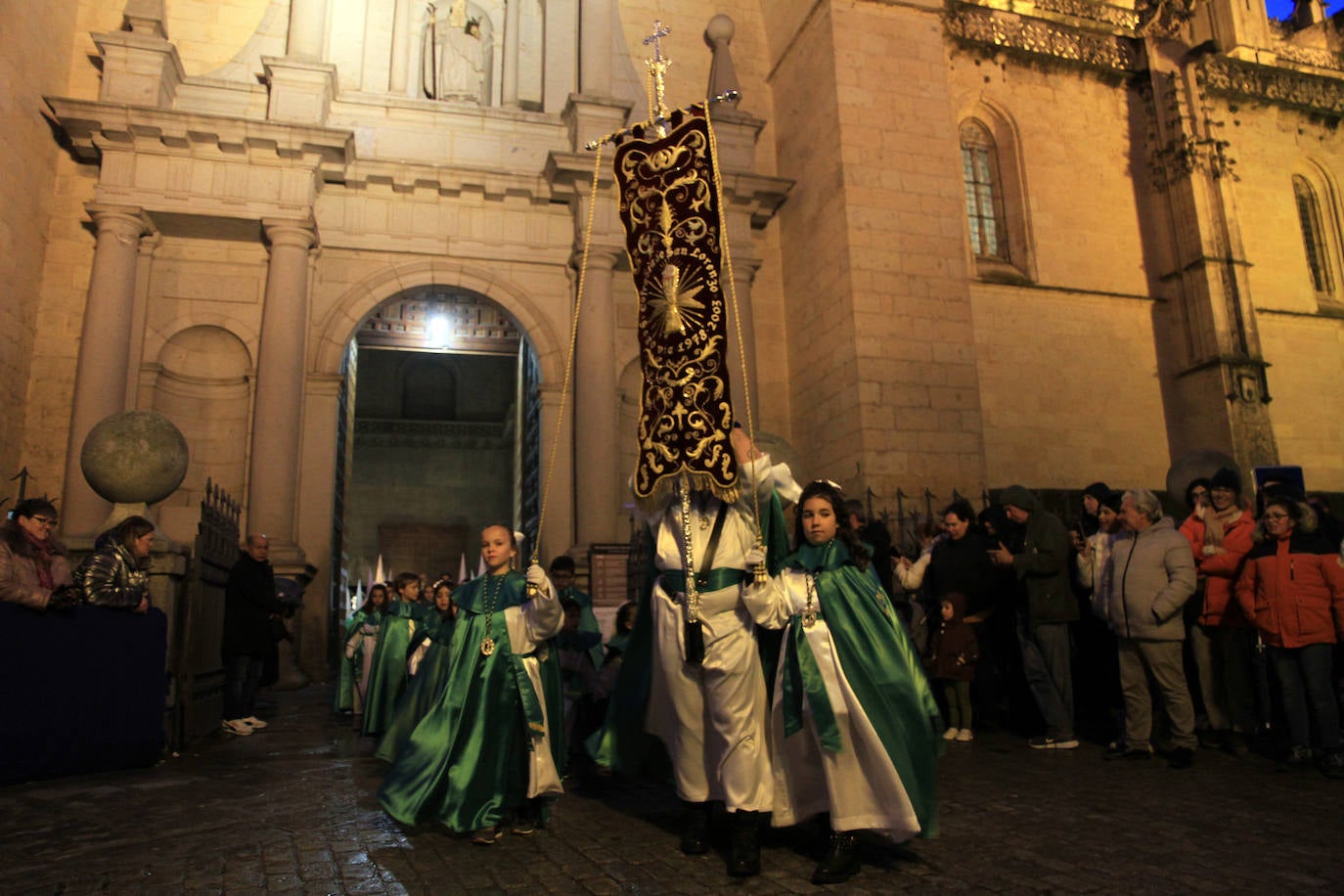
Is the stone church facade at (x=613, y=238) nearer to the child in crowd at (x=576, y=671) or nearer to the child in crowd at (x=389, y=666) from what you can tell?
the child in crowd at (x=389, y=666)

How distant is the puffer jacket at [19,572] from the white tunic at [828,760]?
4.48m

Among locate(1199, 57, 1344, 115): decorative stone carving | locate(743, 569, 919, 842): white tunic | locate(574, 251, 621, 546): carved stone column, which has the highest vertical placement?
locate(1199, 57, 1344, 115): decorative stone carving

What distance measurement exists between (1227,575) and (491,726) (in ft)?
16.8

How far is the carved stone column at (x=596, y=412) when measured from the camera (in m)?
13.2

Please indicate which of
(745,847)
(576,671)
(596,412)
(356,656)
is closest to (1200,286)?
(596,412)

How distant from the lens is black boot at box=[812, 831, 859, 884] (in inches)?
139

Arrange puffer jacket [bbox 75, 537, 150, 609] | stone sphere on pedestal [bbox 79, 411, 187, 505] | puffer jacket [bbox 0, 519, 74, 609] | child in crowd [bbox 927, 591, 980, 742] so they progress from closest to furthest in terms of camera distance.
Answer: puffer jacket [bbox 0, 519, 74, 609], puffer jacket [bbox 75, 537, 150, 609], child in crowd [bbox 927, 591, 980, 742], stone sphere on pedestal [bbox 79, 411, 187, 505]

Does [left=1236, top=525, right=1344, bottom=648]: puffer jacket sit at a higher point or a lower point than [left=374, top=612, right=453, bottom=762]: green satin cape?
higher

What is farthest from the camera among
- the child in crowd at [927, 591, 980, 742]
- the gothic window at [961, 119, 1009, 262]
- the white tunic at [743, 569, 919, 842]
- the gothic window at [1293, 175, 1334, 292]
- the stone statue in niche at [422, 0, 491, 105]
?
the gothic window at [1293, 175, 1334, 292]

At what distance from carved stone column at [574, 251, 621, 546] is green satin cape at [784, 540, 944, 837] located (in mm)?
9033

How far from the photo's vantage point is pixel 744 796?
3766 millimetres

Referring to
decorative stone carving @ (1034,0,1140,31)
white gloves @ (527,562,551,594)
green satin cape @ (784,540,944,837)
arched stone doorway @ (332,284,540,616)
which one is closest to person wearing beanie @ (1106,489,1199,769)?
green satin cape @ (784,540,944,837)

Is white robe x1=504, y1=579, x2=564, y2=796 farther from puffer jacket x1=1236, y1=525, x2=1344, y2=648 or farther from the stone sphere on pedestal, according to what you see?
the stone sphere on pedestal

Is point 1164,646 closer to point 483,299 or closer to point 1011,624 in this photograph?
point 1011,624
